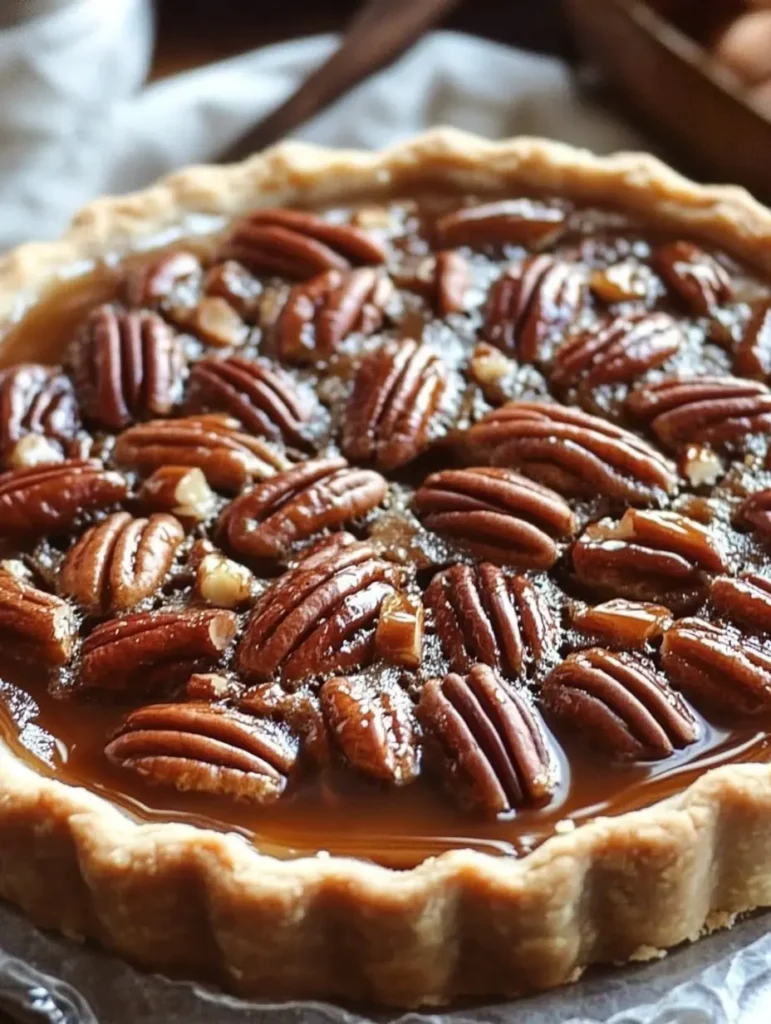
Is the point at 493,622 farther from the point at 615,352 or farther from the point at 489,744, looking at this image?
the point at 615,352

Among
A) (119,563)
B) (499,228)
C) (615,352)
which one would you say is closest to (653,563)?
(615,352)

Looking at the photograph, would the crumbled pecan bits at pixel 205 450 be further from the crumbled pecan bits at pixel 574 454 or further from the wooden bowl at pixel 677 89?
the wooden bowl at pixel 677 89

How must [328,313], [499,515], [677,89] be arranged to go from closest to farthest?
[499,515], [328,313], [677,89]

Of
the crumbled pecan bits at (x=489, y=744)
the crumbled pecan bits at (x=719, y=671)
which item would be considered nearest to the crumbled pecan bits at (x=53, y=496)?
the crumbled pecan bits at (x=489, y=744)

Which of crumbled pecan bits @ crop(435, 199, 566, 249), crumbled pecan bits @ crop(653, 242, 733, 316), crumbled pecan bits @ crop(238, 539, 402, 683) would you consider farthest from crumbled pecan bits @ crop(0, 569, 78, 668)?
crumbled pecan bits @ crop(653, 242, 733, 316)

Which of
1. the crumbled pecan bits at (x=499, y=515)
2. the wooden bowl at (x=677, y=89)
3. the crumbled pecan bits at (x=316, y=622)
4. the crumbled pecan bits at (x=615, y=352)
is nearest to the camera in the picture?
the crumbled pecan bits at (x=316, y=622)

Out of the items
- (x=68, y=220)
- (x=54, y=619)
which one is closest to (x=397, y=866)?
(x=54, y=619)
